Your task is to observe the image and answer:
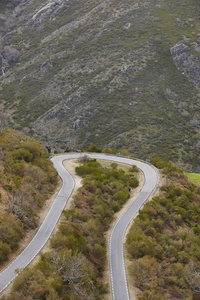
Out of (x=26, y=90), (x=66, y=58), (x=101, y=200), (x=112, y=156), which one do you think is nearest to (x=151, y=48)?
(x=66, y=58)

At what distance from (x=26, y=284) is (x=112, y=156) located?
3093 centimetres

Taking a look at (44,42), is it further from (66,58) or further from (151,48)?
(151,48)

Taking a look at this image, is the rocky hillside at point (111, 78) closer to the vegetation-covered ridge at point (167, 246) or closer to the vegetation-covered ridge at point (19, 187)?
the vegetation-covered ridge at point (167, 246)

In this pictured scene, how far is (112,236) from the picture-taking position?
70.6 ft

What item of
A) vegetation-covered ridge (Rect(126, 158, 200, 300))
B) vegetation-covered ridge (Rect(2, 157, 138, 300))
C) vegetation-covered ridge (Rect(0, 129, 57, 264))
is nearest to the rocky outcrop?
vegetation-covered ridge (Rect(126, 158, 200, 300))

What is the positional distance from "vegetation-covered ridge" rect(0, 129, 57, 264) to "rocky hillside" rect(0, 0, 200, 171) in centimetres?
3072

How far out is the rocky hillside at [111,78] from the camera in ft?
205

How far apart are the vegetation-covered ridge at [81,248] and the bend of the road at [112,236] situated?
74 centimetres

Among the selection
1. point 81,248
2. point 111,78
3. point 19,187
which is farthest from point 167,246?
point 111,78

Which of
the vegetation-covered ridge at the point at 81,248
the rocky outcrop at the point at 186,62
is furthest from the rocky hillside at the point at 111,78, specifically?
the vegetation-covered ridge at the point at 81,248

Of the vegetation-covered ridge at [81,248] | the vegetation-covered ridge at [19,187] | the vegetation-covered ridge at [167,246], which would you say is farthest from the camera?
the vegetation-covered ridge at [167,246]

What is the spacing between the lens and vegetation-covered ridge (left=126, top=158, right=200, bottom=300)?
16.6m

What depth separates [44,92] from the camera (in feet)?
260

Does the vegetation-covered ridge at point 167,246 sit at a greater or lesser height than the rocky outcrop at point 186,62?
greater
